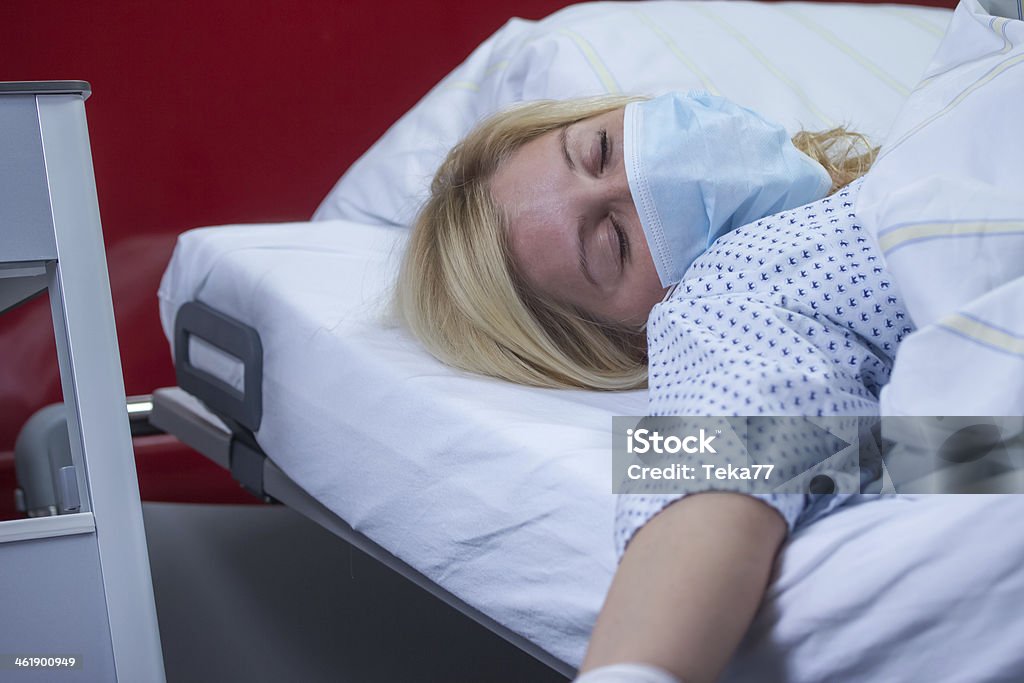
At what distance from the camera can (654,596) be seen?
57cm

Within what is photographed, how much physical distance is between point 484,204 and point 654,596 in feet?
1.86

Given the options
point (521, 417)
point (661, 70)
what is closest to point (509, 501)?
point (521, 417)

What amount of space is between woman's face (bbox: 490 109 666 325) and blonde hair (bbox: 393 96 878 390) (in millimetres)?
21

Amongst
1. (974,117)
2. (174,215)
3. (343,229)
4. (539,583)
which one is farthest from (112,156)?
(974,117)

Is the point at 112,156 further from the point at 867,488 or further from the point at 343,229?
the point at 867,488

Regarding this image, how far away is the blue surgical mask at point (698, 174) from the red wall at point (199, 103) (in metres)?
0.81

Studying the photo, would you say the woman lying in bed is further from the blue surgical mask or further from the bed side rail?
the bed side rail

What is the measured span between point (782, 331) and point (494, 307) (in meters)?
0.37

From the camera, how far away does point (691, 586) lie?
569mm

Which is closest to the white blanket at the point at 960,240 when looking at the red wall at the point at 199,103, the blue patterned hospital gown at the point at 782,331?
the blue patterned hospital gown at the point at 782,331

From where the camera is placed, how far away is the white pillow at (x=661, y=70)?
→ 1.40m

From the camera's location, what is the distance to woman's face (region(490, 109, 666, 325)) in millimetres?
969

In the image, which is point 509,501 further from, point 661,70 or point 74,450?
point 661,70

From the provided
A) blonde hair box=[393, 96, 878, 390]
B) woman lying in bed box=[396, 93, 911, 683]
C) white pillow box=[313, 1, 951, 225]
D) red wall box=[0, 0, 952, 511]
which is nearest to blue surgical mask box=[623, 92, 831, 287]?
woman lying in bed box=[396, 93, 911, 683]
